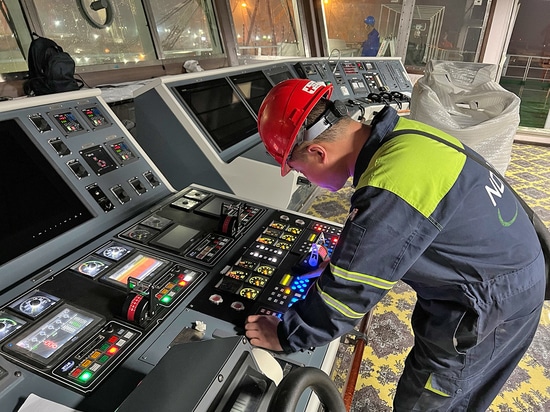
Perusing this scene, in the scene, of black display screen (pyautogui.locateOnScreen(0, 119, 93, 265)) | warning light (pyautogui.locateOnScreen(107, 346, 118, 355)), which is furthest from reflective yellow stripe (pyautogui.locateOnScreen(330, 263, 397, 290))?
black display screen (pyautogui.locateOnScreen(0, 119, 93, 265))

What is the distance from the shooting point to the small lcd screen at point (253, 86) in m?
2.39

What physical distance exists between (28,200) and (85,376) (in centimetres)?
60

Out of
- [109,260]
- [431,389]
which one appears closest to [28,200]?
[109,260]

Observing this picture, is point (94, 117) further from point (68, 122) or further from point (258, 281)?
point (258, 281)

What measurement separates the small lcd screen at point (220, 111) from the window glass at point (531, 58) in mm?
6161

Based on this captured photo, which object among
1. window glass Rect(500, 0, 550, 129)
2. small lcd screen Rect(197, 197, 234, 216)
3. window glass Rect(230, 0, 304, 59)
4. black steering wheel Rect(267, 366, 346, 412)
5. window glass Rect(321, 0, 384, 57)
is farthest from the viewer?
window glass Rect(500, 0, 550, 129)

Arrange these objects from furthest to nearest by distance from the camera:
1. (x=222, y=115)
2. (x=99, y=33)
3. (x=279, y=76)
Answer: (x=279, y=76), (x=99, y=33), (x=222, y=115)

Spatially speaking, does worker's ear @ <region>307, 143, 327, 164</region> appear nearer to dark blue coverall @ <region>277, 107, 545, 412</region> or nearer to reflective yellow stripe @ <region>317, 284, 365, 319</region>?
dark blue coverall @ <region>277, 107, 545, 412</region>

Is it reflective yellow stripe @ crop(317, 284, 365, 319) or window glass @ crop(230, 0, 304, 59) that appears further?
window glass @ crop(230, 0, 304, 59)

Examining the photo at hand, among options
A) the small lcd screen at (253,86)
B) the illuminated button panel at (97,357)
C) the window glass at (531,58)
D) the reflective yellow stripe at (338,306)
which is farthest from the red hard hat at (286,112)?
the window glass at (531,58)

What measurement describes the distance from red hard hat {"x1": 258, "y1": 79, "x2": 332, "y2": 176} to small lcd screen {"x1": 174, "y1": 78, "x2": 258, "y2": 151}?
812 mm

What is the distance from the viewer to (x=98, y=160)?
4.51ft

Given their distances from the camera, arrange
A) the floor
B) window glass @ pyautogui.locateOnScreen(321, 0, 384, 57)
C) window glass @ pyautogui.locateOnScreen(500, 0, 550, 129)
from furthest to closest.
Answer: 1. window glass @ pyautogui.locateOnScreen(500, 0, 550, 129)
2. window glass @ pyautogui.locateOnScreen(321, 0, 384, 57)
3. the floor

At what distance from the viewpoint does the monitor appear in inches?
73.6
